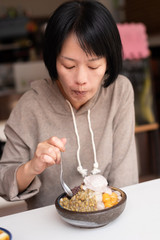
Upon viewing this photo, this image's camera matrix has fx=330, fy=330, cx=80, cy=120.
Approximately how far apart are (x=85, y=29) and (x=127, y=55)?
2083 mm

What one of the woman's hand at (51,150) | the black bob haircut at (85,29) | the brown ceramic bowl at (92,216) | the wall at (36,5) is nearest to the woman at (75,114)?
the black bob haircut at (85,29)

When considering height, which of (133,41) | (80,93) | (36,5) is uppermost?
(36,5)

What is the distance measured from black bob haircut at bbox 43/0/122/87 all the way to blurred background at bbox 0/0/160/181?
867 millimetres

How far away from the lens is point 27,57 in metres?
6.36

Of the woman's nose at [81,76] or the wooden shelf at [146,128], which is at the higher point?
the woman's nose at [81,76]

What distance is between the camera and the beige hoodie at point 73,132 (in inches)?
45.8

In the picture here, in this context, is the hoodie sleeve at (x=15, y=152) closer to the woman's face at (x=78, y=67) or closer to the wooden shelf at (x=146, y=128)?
the woman's face at (x=78, y=67)

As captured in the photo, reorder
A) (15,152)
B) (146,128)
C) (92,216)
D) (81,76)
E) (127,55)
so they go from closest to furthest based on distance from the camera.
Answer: (92,216) < (81,76) < (15,152) < (127,55) < (146,128)

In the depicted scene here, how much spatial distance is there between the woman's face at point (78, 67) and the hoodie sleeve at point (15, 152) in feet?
0.82

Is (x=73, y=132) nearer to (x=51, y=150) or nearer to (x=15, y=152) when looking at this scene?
(x=15, y=152)

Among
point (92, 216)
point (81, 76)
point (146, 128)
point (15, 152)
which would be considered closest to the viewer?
point (92, 216)

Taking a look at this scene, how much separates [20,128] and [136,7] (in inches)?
177

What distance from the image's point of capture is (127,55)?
2.97m

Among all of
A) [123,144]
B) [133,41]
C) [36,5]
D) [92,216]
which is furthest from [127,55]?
[36,5]
